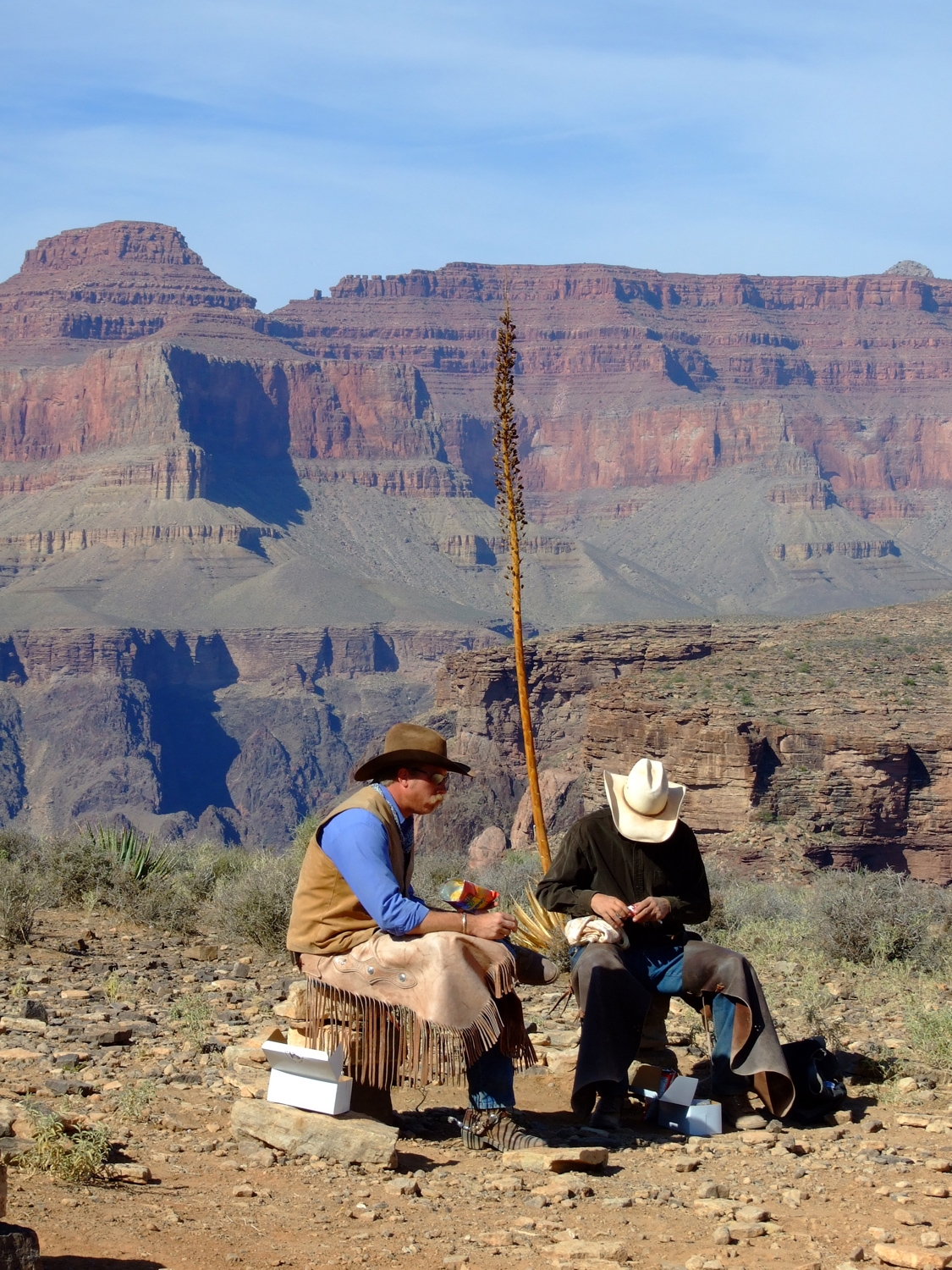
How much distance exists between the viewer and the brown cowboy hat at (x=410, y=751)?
19.8 feet

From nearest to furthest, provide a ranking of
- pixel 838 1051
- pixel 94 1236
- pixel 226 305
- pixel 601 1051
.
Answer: pixel 94 1236 → pixel 601 1051 → pixel 838 1051 → pixel 226 305

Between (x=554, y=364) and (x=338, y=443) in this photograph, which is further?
(x=554, y=364)

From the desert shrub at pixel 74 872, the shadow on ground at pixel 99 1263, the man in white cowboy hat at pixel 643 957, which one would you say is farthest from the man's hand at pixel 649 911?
the desert shrub at pixel 74 872

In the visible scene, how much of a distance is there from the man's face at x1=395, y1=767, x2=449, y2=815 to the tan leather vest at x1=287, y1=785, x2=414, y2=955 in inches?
3.1

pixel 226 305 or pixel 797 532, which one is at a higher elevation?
pixel 226 305

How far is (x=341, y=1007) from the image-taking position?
595 cm

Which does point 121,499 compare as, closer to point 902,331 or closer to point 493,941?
point 902,331

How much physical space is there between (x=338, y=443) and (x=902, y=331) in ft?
233

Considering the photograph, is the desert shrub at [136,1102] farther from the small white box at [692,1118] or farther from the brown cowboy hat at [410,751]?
the small white box at [692,1118]

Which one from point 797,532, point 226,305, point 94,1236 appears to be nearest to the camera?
point 94,1236

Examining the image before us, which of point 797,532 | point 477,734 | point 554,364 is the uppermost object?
point 554,364

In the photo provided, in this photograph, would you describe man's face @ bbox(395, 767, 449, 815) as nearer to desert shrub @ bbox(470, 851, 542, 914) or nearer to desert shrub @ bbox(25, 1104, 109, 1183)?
desert shrub @ bbox(25, 1104, 109, 1183)

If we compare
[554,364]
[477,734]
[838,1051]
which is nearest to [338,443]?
[554,364]

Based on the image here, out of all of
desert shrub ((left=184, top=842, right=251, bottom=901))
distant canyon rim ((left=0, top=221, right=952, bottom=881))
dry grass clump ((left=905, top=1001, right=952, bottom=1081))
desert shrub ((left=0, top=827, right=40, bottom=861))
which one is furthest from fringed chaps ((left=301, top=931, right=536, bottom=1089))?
distant canyon rim ((left=0, top=221, right=952, bottom=881))
